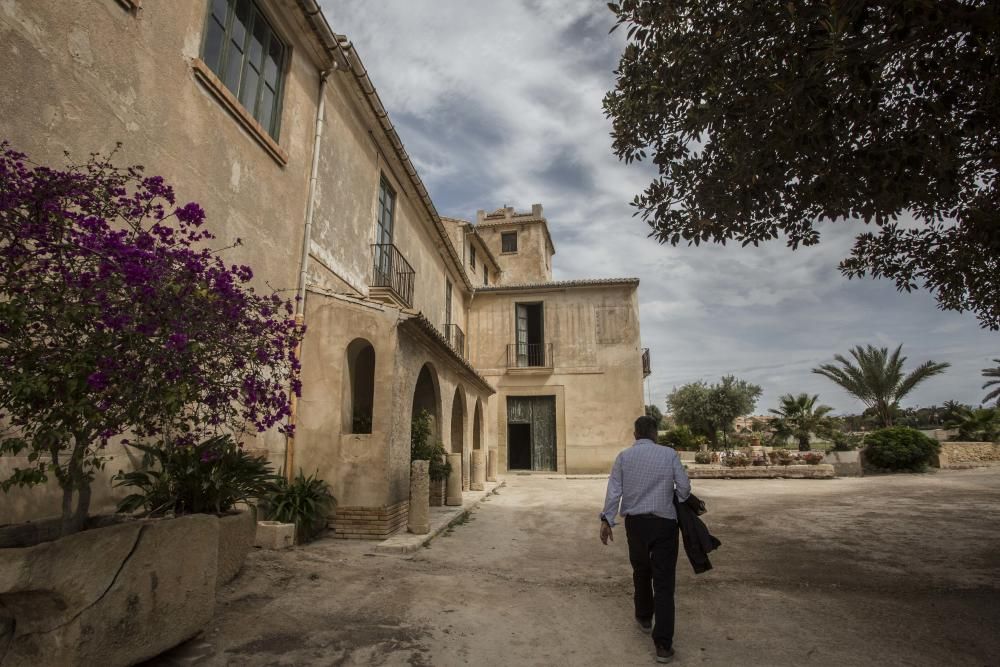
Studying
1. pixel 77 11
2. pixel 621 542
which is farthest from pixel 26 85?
pixel 621 542

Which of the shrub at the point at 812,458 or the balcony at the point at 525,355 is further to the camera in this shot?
the balcony at the point at 525,355

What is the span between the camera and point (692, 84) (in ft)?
16.9

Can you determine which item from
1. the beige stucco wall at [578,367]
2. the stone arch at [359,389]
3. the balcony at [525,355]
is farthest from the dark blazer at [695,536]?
the balcony at [525,355]

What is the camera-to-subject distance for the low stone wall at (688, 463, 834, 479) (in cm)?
1764

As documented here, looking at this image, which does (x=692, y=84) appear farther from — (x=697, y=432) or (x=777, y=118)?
(x=697, y=432)

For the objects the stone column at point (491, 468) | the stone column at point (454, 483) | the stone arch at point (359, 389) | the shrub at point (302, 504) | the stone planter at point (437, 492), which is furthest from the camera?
the stone column at point (491, 468)

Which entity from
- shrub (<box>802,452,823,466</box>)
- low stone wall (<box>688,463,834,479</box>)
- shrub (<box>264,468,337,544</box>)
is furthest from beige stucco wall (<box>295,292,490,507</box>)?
shrub (<box>802,452,823,466</box>)

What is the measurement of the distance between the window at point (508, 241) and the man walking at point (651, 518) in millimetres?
23092

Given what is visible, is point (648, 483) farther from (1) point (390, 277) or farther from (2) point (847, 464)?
(2) point (847, 464)

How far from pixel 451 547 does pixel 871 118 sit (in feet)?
22.2

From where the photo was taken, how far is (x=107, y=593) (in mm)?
2723

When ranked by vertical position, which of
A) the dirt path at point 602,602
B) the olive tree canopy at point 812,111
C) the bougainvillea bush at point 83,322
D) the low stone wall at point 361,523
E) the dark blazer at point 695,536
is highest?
the olive tree canopy at point 812,111

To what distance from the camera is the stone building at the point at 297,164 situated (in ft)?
14.3

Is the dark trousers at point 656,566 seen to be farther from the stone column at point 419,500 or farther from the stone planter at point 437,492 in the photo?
the stone planter at point 437,492
